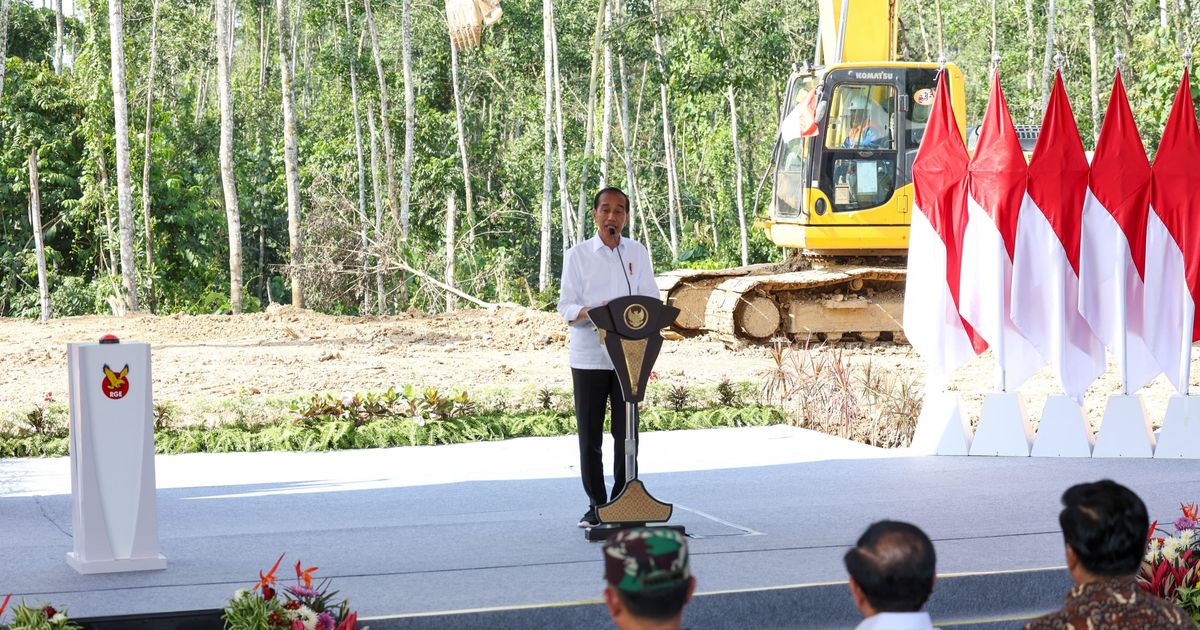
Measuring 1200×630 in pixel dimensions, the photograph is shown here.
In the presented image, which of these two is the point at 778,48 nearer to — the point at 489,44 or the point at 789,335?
the point at 489,44

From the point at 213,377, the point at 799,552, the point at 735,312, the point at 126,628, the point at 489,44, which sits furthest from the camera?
the point at 489,44

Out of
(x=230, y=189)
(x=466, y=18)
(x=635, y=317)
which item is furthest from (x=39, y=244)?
(x=635, y=317)

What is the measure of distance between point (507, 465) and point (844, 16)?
9456 millimetres

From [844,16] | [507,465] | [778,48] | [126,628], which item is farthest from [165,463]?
[778,48]

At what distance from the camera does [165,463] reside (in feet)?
29.0

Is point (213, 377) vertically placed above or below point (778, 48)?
below

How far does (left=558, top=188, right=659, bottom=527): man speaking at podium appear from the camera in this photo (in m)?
5.85

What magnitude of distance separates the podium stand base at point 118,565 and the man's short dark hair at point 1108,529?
3717 millimetres

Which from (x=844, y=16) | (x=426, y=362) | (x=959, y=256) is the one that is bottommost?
(x=426, y=362)

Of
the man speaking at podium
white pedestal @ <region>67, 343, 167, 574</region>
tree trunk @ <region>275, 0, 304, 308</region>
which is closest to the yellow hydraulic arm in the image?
the man speaking at podium

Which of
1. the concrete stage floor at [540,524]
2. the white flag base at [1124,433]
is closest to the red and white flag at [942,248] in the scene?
the concrete stage floor at [540,524]

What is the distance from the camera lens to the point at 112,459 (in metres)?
5.30

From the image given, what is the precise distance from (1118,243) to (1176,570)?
3.90 metres

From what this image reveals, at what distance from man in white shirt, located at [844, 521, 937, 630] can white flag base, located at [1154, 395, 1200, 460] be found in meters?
6.46
